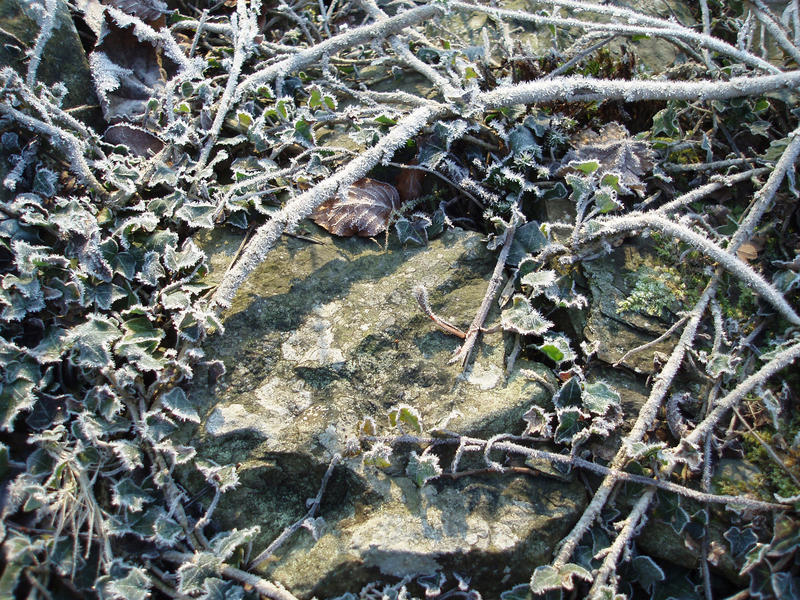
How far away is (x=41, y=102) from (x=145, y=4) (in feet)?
3.19

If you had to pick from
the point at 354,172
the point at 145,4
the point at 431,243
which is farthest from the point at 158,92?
the point at 431,243

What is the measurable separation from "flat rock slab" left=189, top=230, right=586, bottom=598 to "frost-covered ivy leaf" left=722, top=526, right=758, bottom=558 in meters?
0.53

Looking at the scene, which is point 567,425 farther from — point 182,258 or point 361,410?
point 182,258

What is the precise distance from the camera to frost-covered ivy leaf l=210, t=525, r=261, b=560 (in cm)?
188

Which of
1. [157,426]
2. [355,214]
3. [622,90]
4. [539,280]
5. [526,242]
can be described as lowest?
[157,426]

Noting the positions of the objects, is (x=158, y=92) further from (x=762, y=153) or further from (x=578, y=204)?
(x=762, y=153)

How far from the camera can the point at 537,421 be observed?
6.98 feet

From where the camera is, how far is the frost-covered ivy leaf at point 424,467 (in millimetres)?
1994

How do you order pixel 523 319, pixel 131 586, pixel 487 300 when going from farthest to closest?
pixel 487 300 → pixel 523 319 → pixel 131 586

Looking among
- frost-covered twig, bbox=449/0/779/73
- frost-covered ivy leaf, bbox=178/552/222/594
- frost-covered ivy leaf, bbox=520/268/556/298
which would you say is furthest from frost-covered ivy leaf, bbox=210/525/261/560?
frost-covered twig, bbox=449/0/779/73

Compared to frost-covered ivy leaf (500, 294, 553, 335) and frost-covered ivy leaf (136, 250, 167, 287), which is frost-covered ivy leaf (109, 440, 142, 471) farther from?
frost-covered ivy leaf (500, 294, 553, 335)

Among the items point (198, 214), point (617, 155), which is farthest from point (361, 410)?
point (617, 155)

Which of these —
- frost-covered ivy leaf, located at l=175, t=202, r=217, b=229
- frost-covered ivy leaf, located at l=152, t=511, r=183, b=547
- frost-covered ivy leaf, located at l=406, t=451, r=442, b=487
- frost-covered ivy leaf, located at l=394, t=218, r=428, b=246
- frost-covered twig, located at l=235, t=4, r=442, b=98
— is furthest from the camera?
frost-covered twig, located at l=235, t=4, r=442, b=98

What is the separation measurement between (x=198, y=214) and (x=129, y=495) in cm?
116
